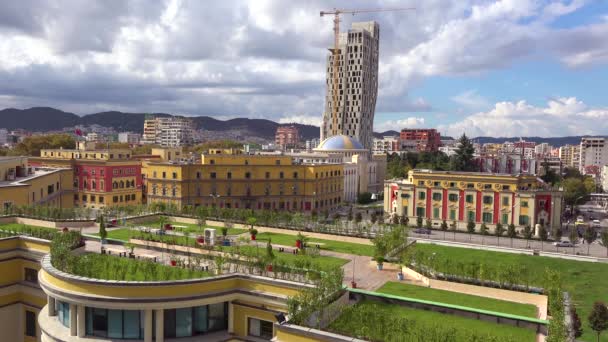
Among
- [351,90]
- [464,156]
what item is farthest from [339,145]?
[351,90]

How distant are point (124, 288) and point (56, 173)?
5422 cm

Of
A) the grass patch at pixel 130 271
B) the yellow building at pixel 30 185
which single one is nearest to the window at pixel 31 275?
the grass patch at pixel 130 271

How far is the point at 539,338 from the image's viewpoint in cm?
1984

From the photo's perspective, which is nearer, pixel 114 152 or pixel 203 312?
pixel 203 312

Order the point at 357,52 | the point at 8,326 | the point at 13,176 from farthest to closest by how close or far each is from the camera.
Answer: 1. the point at 357,52
2. the point at 13,176
3. the point at 8,326

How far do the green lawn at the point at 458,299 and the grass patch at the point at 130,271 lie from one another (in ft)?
32.9

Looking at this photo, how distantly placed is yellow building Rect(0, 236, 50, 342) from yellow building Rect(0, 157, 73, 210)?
17.0 metres

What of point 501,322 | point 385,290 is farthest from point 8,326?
point 501,322

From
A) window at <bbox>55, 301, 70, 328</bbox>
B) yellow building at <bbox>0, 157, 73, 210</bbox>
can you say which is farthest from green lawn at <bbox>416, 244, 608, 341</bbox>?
yellow building at <bbox>0, 157, 73, 210</bbox>

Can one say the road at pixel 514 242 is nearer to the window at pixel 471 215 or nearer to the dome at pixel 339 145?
the window at pixel 471 215

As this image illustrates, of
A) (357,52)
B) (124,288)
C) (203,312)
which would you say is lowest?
(203,312)

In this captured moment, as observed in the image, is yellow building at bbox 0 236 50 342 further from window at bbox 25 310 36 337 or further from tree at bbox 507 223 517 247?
tree at bbox 507 223 517 247

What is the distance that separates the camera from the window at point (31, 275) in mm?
29938

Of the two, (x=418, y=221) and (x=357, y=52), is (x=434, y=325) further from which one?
(x=357, y=52)
